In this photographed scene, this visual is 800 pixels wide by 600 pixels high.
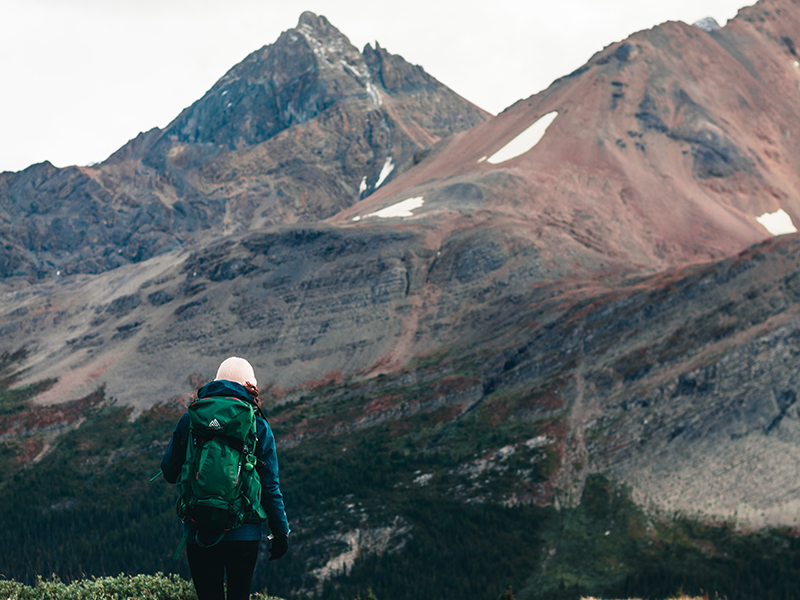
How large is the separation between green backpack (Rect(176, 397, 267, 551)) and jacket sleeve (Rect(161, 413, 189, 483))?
0.19 metres

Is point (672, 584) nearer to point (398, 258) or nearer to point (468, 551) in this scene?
point (468, 551)

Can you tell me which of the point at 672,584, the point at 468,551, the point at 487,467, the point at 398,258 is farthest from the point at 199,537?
Result: the point at 398,258

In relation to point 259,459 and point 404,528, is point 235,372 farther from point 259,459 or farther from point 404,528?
point 404,528

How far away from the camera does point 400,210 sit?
636ft

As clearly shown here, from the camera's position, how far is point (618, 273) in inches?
6245

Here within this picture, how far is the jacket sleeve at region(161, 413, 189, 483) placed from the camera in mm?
8930

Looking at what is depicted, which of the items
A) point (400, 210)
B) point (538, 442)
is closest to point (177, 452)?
point (538, 442)

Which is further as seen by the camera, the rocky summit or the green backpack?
the rocky summit

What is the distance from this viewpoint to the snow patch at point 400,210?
19146 cm

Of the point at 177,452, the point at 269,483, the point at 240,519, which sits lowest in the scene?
the point at 240,519

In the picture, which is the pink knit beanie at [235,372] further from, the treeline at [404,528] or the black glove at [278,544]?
the treeline at [404,528]

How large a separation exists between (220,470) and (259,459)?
53cm

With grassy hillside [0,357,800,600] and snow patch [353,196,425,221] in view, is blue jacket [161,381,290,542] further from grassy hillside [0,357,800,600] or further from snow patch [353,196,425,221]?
snow patch [353,196,425,221]

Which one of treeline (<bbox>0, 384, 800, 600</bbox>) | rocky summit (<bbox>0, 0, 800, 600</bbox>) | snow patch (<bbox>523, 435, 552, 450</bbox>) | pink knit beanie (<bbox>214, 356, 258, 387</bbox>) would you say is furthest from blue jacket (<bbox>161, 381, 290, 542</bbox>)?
snow patch (<bbox>523, 435, 552, 450</bbox>)
